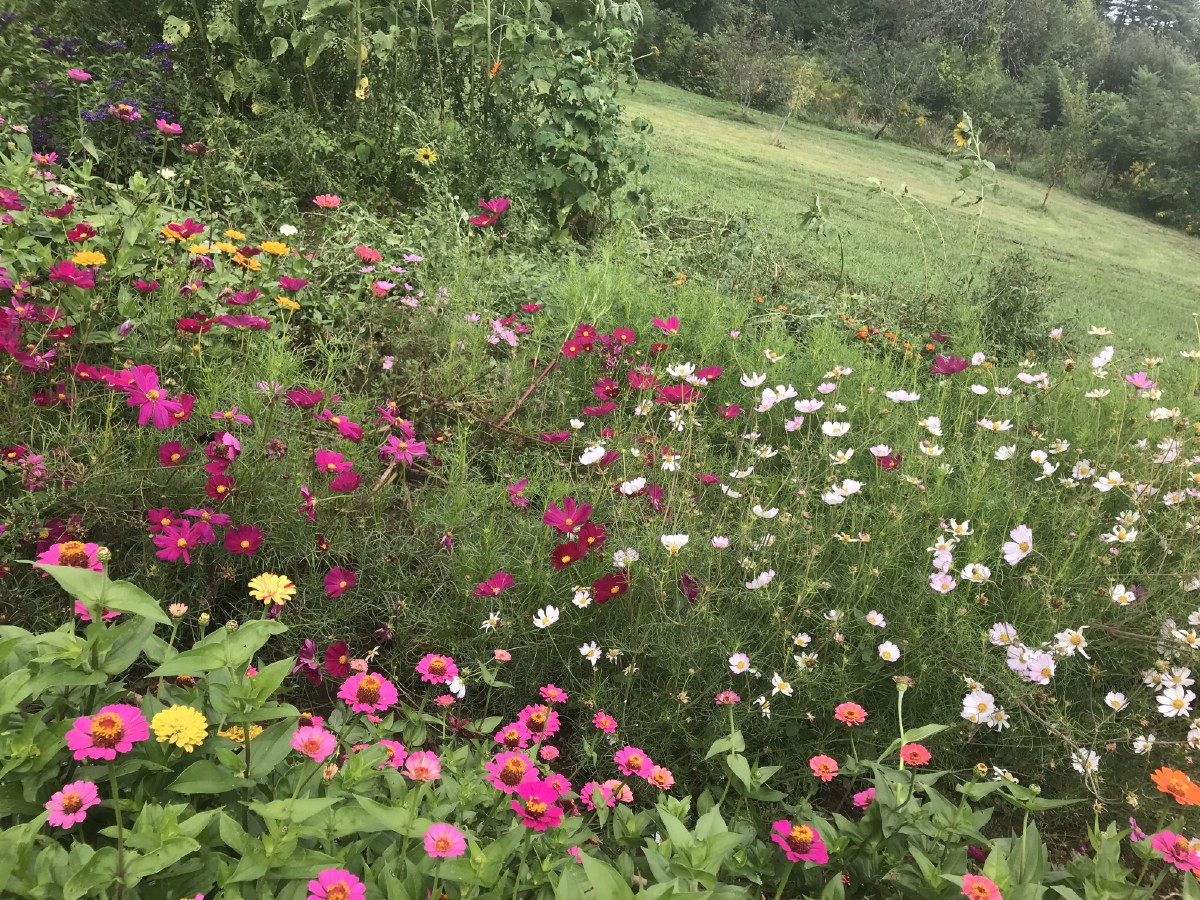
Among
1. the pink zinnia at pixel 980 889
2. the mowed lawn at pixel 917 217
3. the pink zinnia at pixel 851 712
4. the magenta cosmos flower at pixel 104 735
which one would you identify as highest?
the mowed lawn at pixel 917 217

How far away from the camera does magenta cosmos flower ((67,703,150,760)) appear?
2.67ft

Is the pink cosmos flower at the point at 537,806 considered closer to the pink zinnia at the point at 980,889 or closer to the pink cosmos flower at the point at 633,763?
the pink cosmos flower at the point at 633,763

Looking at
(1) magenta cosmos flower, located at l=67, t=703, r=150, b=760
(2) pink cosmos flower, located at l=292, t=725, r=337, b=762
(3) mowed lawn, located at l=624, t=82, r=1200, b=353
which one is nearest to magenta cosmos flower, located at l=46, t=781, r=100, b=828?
(1) magenta cosmos flower, located at l=67, t=703, r=150, b=760

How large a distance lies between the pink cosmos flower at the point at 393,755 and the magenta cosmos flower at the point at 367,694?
6 centimetres

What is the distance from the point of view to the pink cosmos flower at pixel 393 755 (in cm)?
108

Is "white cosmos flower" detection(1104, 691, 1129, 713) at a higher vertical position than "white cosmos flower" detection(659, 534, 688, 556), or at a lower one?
lower

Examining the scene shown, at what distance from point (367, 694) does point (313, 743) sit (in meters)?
0.14

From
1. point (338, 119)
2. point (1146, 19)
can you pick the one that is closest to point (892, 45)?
point (1146, 19)

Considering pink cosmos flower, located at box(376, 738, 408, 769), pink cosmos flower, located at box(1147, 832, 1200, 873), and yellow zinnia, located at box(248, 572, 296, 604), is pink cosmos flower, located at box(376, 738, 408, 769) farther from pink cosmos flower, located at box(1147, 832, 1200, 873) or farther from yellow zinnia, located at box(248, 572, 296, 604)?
pink cosmos flower, located at box(1147, 832, 1200, 873)

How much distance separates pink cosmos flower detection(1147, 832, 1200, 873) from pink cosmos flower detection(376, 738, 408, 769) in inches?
41.3

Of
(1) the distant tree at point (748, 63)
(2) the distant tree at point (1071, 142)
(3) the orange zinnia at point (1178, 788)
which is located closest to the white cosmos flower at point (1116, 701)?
(3) the orange zinnia at point (1178, 788)

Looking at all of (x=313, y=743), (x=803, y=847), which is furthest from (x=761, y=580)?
(x=313, y=743)

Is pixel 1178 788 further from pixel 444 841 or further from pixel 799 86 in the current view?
pixel 799 86

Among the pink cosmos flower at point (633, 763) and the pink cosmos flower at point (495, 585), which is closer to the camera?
the pink cosmos flower at point (633, 763)
